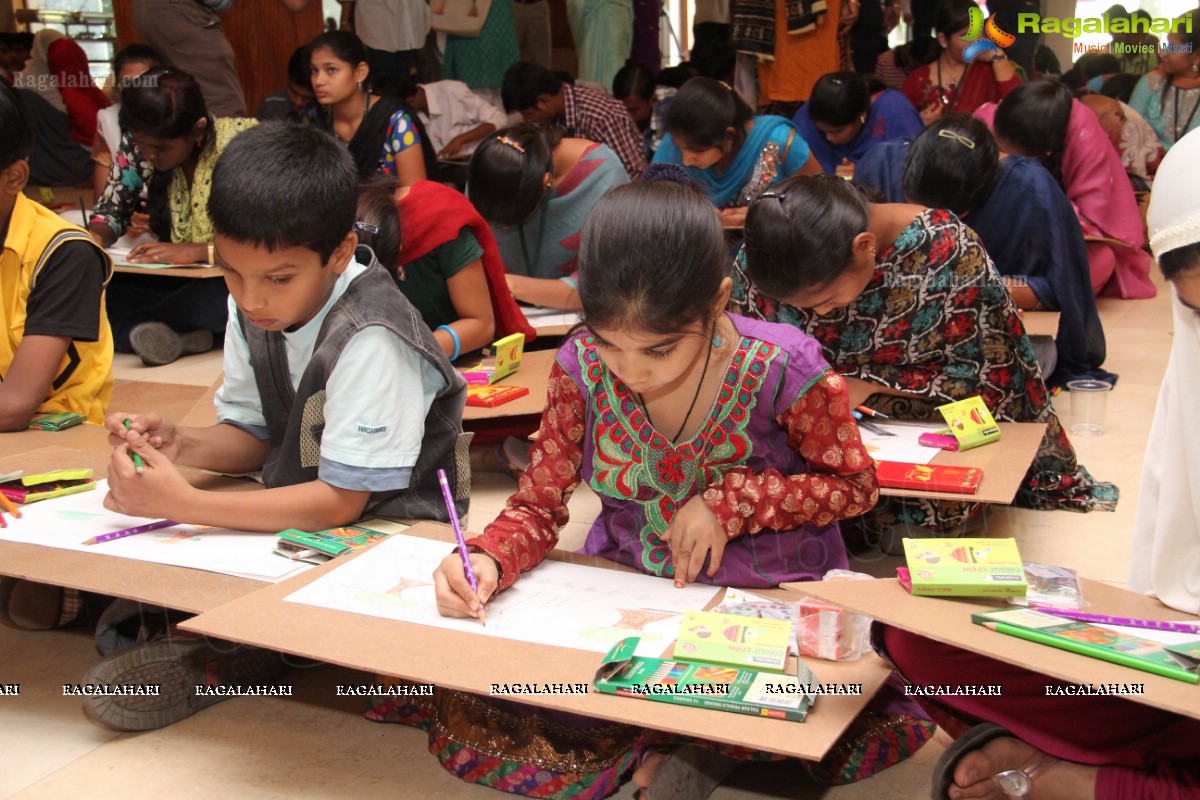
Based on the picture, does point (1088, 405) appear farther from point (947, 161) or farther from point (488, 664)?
point (488, 664)

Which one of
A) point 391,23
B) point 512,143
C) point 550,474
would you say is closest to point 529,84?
point 391,23

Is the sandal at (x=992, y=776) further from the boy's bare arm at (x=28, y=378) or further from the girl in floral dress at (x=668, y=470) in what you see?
the boy's bare arm at (x=28, y=378)

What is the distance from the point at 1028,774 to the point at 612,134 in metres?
4.45

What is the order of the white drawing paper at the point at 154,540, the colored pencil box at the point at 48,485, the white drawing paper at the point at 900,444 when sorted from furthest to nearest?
the white drawing paper at the point at 900,444 → the colored pencil box at the point at 48,485 → the white drawing paper at the point at 154,540

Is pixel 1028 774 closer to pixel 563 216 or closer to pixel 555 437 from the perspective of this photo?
pixel 555 437

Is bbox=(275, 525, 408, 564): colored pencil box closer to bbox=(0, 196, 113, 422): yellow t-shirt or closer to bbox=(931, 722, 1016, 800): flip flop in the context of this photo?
bbox=(931, 722, 1016, 800): flip flop

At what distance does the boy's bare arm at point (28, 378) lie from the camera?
252 cm

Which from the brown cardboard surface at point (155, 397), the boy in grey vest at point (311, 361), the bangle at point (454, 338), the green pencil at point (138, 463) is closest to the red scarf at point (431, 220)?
the bangle at point (454, 338)

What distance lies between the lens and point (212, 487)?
84.8 inches

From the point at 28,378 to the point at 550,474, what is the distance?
4.74 ft

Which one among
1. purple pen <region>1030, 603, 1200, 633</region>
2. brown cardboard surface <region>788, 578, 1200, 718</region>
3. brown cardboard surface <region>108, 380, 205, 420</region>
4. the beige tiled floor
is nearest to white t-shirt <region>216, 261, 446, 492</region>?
the beige tiled floor

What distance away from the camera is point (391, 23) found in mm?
6418

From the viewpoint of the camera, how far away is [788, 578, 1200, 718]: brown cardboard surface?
1.19 meters

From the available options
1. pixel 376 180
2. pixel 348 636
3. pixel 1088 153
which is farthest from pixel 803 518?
pixel 1088 153
